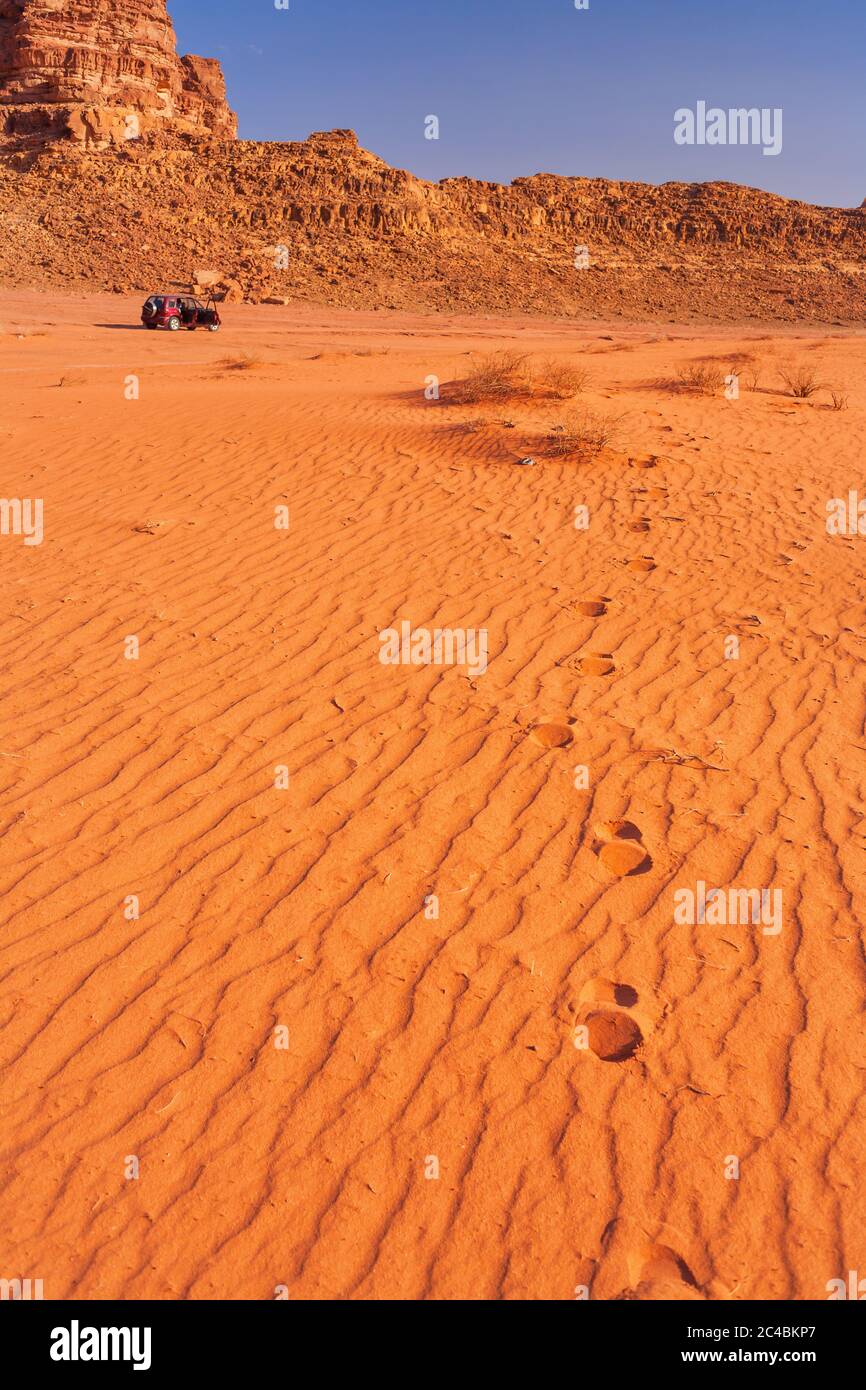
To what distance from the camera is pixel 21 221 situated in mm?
38125

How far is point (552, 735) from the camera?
13.9 ft

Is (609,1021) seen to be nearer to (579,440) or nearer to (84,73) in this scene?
(579,440)

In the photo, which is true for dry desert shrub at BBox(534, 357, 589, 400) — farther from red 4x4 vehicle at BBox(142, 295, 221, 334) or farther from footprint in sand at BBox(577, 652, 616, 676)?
red 4x4 vehicle at BBox(142, 295, 221, 334)

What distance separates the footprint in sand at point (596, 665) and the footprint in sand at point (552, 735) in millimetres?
626

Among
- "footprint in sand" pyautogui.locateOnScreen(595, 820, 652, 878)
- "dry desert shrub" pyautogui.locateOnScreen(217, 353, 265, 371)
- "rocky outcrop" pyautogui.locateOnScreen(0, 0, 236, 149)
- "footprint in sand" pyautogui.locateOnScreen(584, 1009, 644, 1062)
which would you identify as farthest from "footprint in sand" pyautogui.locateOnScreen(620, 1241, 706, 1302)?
"rocky outcrop" pyautogui.locateOnScreen(0, 0, 236, 149)

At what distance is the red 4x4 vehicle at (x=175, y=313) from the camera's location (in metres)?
22.6

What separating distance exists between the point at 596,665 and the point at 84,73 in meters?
58.6

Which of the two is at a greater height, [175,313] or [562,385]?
[175,313]

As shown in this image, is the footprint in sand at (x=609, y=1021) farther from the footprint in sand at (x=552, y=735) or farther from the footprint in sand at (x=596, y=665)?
the footprint in sand at (x=596, y=665)

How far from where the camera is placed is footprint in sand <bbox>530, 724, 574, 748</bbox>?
4168mm

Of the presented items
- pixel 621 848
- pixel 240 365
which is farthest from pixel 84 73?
pixel 621 848
